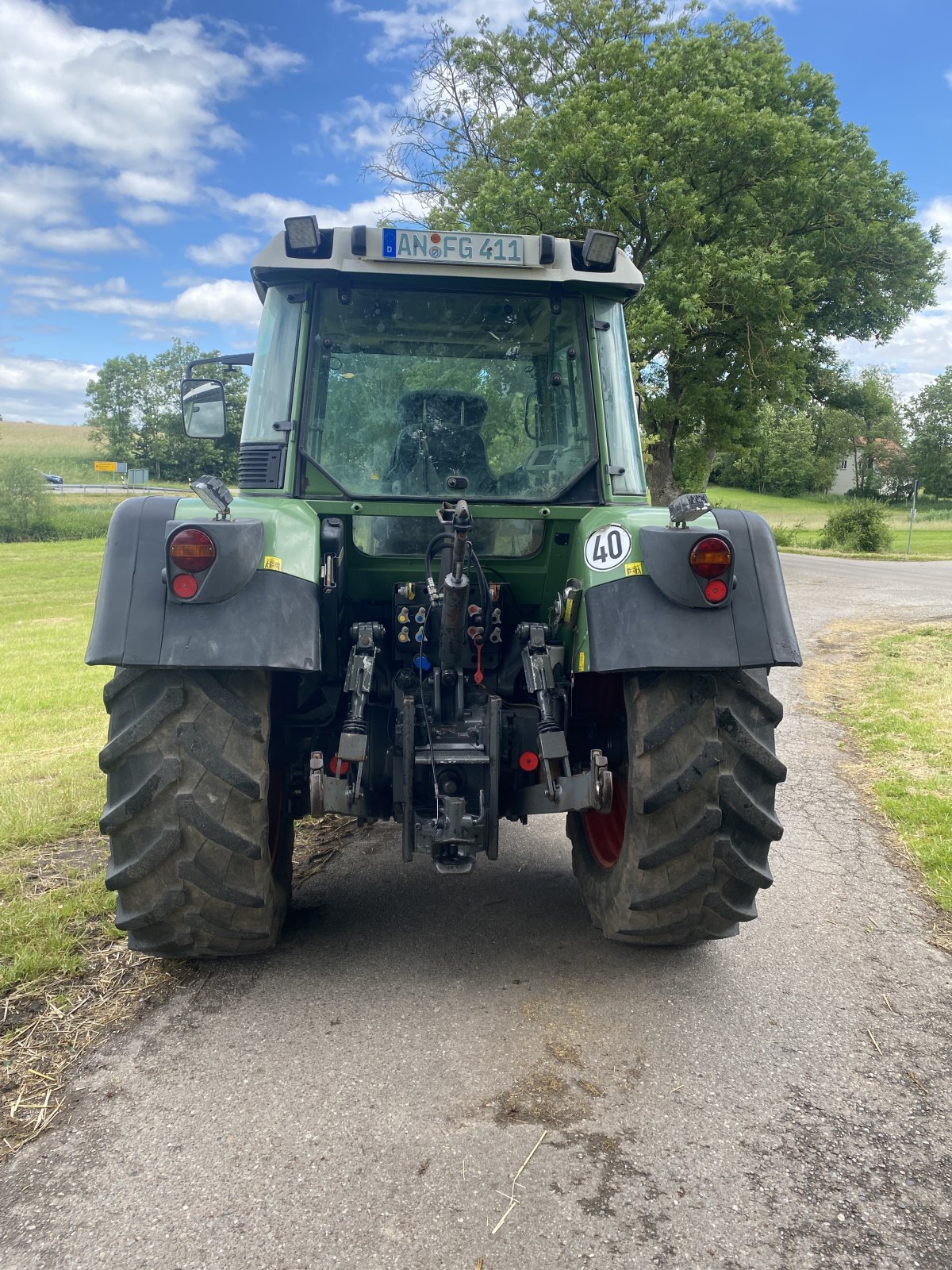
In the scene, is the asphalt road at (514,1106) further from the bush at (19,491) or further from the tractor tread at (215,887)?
the bush at (19,491)

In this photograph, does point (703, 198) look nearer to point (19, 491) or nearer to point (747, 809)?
point (747, 809)

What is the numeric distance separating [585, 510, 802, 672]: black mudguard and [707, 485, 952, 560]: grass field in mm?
10547

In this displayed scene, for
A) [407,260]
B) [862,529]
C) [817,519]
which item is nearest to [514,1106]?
[407,260]

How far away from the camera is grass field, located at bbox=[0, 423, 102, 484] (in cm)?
6612

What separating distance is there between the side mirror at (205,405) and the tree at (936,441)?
72.2 metres

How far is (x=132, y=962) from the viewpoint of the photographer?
3559 millimetres

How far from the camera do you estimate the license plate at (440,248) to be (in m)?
3.70

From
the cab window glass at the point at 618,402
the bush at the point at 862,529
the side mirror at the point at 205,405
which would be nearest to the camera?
the cab window glass at the point at 618,402

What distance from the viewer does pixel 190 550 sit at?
9.75ft

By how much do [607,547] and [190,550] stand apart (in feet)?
4.58

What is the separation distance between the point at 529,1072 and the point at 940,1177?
42.9 inches

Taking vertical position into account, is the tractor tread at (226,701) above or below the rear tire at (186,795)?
above

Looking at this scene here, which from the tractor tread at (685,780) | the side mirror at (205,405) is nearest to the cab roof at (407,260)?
the side mirror at (205,405)

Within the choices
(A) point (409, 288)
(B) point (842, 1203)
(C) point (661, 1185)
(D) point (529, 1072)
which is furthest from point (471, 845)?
(A) point (409, 288)
